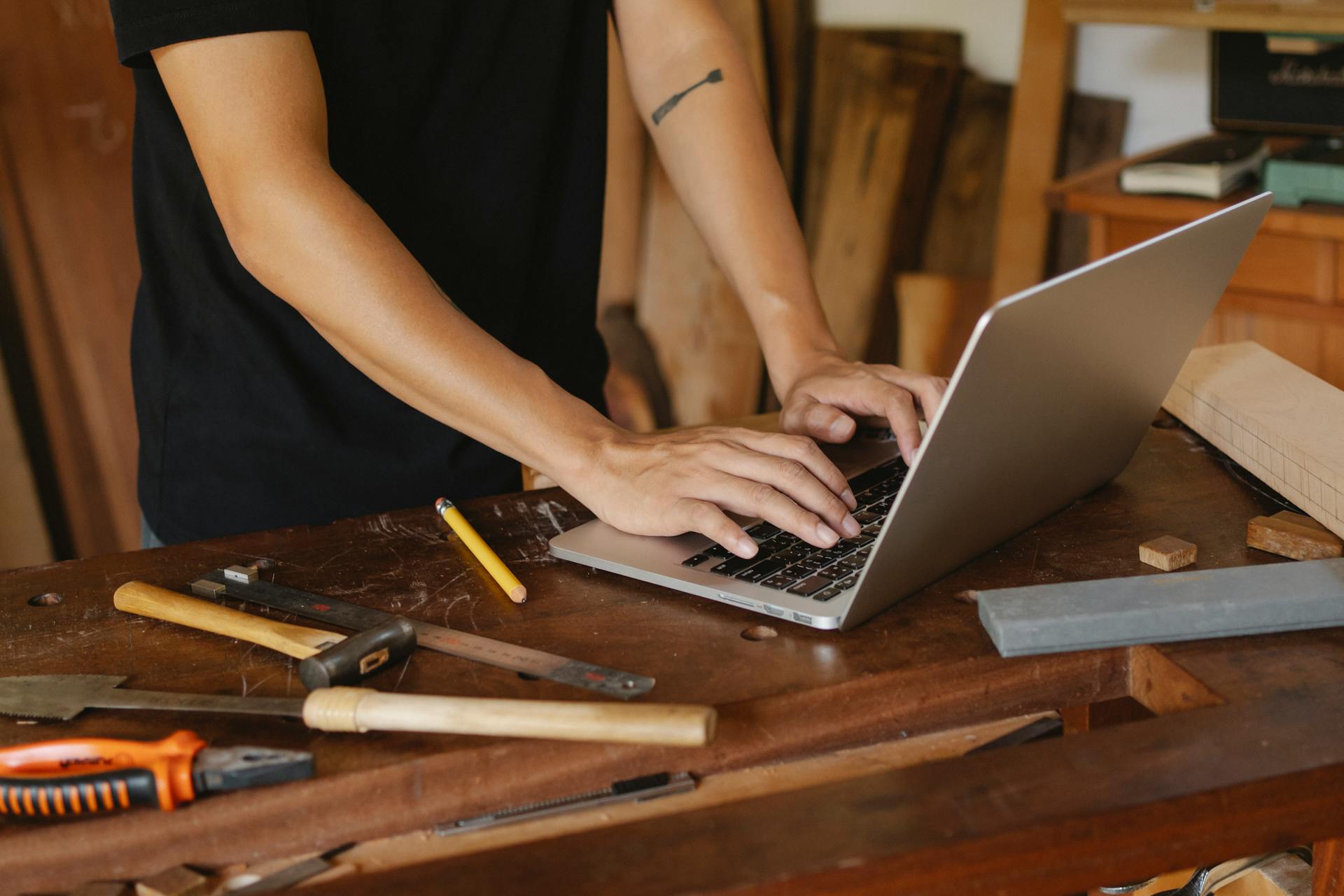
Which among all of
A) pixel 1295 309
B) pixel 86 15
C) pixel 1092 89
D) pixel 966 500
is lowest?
pixel 1295 309

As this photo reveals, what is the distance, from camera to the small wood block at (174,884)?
2.01ft

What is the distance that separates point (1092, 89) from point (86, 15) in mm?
2004

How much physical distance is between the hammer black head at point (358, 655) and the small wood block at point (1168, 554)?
1.69 feet

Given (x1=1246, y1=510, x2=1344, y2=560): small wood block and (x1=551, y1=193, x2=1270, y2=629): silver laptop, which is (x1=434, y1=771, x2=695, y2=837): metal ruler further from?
(x1=1246, y1=510, x2=1344, y2=560): small wood block

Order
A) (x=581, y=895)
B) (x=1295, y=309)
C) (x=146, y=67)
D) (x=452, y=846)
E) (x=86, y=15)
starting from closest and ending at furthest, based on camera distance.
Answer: (x=581, y=895), (x=452, y=846), (x=146, y=67), (x=1295, y=309), (x=86, y=15)

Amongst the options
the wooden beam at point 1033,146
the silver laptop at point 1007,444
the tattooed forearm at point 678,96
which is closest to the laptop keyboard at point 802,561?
the silver laptop at point 1007,444

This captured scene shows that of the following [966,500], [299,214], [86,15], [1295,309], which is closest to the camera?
[966,500]

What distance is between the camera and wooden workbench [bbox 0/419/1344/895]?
1.89 feet

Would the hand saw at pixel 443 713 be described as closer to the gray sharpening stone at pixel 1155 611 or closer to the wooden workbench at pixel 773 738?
the wooden workbench at pixel 773 738

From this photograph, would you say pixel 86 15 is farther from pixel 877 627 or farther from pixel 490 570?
pixel 877 627

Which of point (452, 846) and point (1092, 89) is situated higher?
point (1092, 89)

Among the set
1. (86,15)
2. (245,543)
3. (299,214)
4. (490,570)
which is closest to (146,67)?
(299,214)

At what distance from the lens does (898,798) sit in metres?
0.60

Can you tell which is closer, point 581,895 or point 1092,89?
point 581,895
